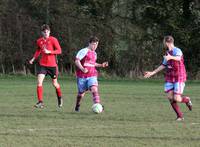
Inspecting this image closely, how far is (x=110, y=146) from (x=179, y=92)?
4053mm

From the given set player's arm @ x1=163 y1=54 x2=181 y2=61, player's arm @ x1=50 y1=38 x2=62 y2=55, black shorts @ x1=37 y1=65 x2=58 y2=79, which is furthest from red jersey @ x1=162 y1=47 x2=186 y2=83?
black shorts @ x1=37 y1=65 x2=58 y2=79

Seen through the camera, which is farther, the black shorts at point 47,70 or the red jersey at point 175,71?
the black shorts at point 47,70

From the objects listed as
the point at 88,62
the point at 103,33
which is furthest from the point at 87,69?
the point at 103,33

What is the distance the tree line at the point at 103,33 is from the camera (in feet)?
113

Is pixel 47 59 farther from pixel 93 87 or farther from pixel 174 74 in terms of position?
pixel 174 74

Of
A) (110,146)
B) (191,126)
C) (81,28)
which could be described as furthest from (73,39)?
(110,146)

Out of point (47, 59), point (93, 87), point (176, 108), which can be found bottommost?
point (176, 108)

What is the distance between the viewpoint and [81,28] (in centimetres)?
3481

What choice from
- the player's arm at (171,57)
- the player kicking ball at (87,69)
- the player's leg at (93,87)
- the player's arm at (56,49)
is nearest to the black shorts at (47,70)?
the player's arm at (56,49)

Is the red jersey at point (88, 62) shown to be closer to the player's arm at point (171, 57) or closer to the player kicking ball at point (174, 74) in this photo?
the player kicking ball at point (174, 74)

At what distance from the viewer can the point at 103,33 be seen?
3497cm

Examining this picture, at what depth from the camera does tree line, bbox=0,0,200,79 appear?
34.5m

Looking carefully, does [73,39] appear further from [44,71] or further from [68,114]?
[68,114]

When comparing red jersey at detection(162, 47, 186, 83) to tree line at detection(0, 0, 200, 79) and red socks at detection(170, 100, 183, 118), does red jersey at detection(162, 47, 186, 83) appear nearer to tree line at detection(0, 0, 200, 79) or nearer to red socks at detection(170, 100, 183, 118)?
red socks at detection(170, 100, 183, 118)
